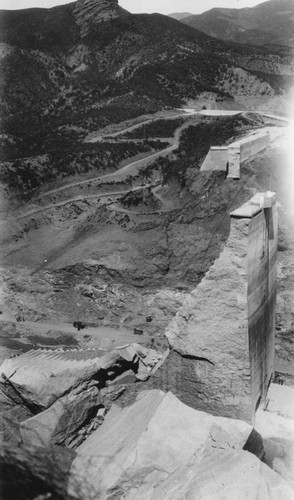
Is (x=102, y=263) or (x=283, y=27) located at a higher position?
(x=283, y=27)

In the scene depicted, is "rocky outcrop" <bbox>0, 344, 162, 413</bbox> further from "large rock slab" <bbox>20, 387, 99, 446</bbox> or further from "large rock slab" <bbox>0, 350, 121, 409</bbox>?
"large rock slab" <bbox>20, 387, 99, 446</bbox>

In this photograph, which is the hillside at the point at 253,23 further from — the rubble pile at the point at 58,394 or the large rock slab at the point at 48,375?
the large rock slab at the point at 48,375

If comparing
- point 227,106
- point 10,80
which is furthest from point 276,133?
point 10,80

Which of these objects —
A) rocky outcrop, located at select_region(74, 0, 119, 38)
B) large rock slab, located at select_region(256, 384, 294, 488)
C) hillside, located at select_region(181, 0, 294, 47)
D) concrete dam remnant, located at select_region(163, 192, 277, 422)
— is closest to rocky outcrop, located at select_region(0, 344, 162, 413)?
concrete dam remnant, located at select_region(163, 192, 277, 422)

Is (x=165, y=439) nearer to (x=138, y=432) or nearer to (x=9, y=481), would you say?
(x=138, y=432)

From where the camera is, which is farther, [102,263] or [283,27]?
[283,27]

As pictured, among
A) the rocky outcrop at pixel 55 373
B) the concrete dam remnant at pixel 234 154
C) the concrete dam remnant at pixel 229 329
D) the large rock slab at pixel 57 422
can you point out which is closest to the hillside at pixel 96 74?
the concrete dam remnant at pixel 234 154
